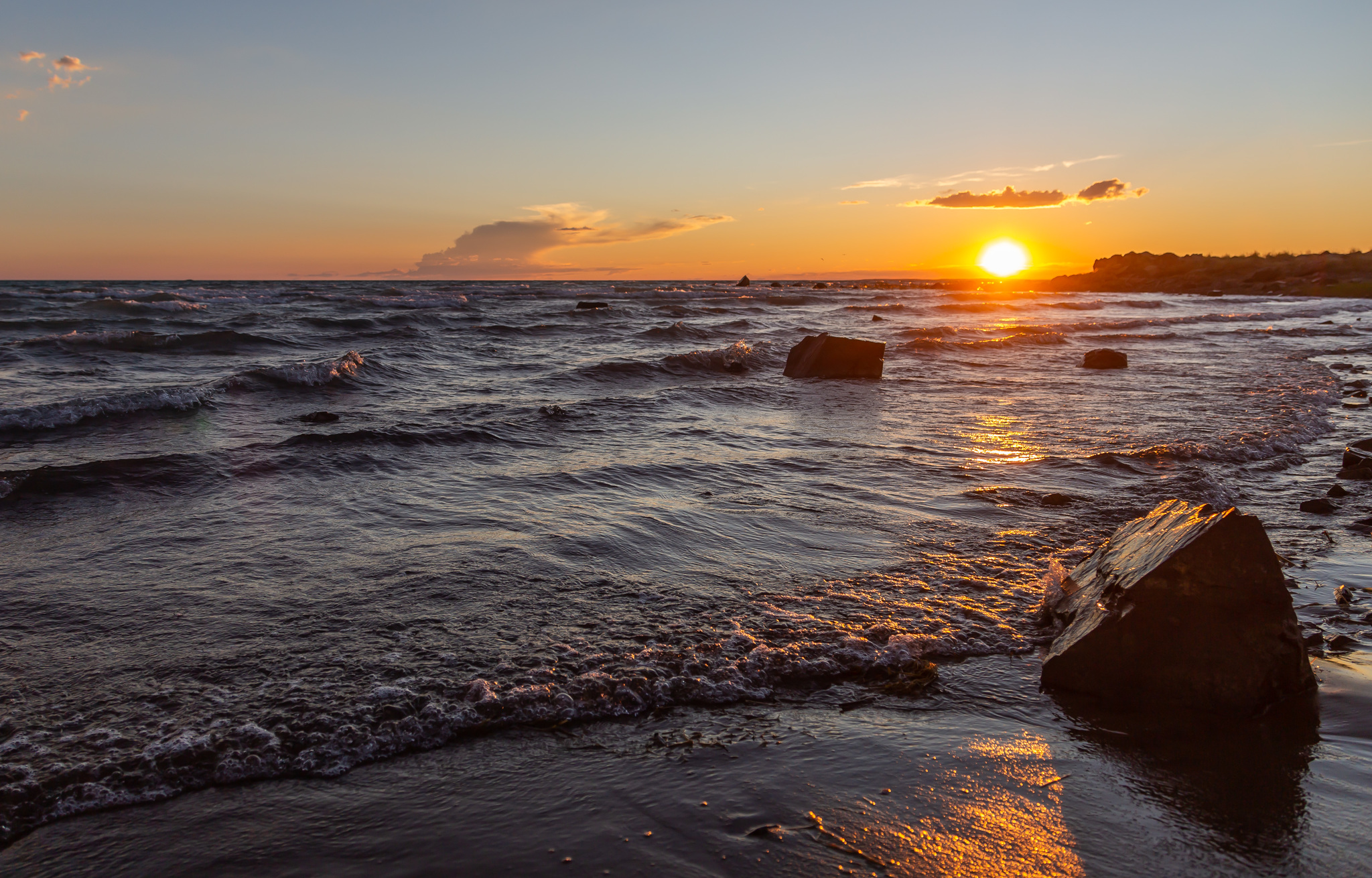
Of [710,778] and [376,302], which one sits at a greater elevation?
[376,302]

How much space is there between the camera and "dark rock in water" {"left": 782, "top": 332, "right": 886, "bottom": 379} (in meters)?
14.3

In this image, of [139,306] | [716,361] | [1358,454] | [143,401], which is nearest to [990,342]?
[716,361]

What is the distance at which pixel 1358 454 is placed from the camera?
24.4 feet

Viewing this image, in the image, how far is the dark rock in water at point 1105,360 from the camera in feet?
52.6

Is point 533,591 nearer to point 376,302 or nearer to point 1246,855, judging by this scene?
point 1246,855

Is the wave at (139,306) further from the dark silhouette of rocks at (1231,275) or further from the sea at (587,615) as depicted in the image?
the dark silhouette of rocks at (1231,275)

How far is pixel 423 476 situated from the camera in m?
7.00

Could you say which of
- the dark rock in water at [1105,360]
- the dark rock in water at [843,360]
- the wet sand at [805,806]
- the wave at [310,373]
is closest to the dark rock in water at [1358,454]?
the wet sand at [805,806]

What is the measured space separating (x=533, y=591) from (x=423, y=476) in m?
3.26

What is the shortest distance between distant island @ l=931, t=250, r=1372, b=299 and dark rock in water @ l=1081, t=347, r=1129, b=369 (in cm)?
3897

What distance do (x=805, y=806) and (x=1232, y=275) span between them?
7347cm

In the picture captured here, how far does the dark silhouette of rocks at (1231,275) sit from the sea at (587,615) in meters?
50.4

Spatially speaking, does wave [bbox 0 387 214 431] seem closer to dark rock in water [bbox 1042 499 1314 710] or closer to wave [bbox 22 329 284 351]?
wave [bbox 22 329 284 351]

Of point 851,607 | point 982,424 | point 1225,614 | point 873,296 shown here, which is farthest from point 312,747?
point 873,296
